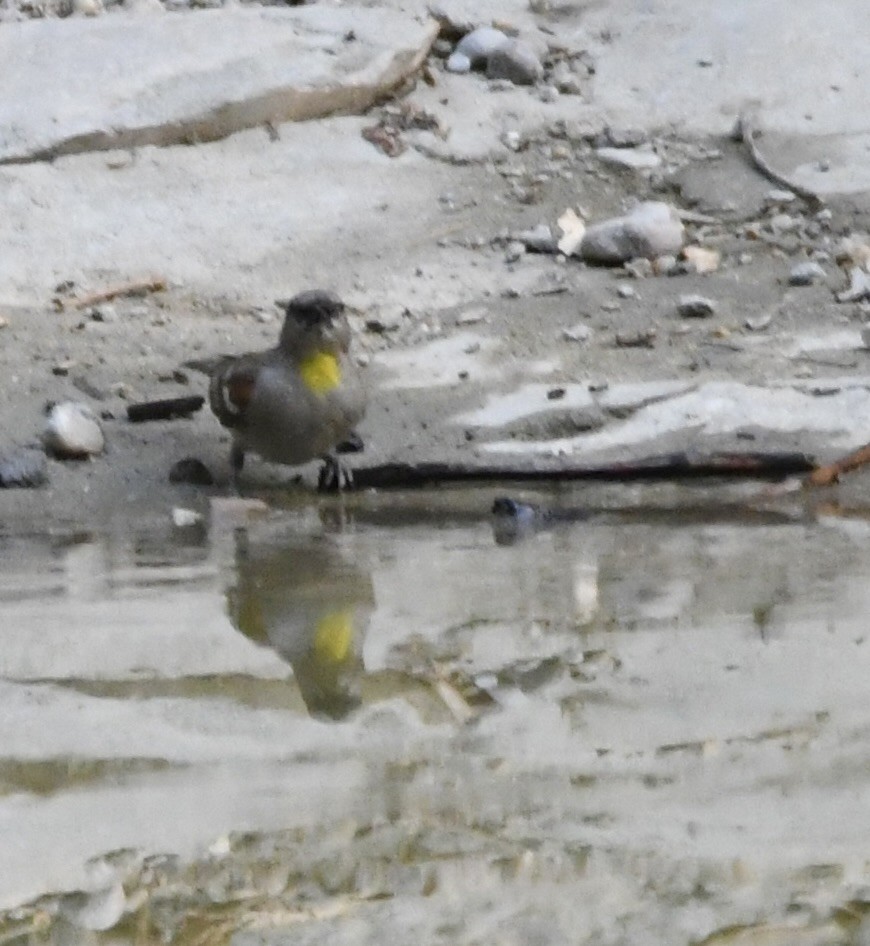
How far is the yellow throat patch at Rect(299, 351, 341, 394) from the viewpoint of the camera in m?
5.70

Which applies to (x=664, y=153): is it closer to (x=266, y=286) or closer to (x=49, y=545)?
(x=266, y=286)

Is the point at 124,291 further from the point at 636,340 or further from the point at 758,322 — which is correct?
the point at 758,322

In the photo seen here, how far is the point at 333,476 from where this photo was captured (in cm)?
564

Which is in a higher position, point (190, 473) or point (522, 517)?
point (190, 473)

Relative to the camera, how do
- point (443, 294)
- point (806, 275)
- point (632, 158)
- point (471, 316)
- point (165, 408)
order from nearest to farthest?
point (165, 408) → point (471, 316) → point (806, 275) → point (443, 294) → point (632, 158)

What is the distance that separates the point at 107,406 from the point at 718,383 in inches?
74.3

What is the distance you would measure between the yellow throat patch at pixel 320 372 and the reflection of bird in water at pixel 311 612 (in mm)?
931

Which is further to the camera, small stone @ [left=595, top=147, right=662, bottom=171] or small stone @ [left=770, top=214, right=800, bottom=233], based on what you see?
small stone @ [left=595, top=147, right=662, bottom=171]

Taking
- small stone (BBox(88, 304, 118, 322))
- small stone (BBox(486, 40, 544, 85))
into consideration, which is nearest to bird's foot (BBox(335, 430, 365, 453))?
small stone (BBox(88, 304, 118, 322))

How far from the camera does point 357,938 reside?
2.37 m

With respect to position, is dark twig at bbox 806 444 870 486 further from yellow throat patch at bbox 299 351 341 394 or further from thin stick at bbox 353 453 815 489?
yellow throat patch at bbox 299 351 341 394

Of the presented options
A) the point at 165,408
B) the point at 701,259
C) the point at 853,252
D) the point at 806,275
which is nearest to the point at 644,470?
the point at 165,408

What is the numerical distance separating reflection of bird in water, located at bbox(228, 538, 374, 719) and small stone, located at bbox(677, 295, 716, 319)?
87.7 inches

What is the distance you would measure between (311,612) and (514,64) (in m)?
4.95
